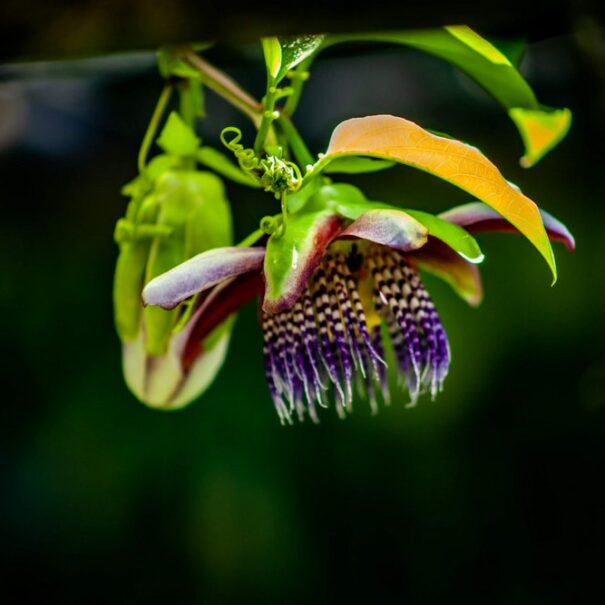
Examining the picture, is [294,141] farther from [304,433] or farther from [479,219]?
[304,433]

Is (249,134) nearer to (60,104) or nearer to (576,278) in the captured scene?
(60,104)

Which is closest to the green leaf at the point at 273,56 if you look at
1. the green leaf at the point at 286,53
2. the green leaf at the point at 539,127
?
the green leaf at the point at 286,53

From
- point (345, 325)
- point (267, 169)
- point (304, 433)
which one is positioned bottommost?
point (304, 433)

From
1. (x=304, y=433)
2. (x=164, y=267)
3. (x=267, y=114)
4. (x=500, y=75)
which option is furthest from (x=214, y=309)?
(x=304, y=433)

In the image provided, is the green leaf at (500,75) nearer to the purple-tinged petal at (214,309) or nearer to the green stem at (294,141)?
the green stem at (294,141)

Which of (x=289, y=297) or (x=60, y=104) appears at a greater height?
(x=60, y=104)

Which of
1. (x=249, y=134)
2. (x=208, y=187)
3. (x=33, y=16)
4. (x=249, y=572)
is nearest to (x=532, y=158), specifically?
(x=208, y=187)

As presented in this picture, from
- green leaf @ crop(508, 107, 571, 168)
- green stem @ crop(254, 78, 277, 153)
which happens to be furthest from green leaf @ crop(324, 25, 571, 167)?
green stem @ crop(254, 78, 277, 153)
